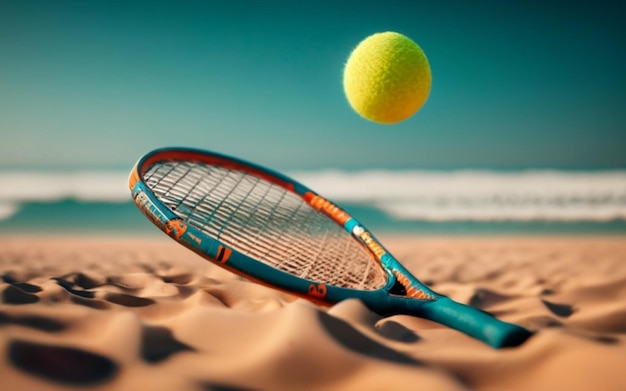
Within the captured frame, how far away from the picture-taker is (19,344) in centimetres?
135

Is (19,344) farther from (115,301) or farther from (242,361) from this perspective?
(115,301)

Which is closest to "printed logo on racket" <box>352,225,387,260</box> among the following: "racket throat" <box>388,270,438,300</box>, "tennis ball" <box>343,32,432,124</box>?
"racket throat" <box>388,270,438,300</box>

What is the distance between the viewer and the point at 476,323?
187 cm

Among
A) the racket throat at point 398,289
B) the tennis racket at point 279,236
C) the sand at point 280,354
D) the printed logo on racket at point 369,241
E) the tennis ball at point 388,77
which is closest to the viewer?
the sand at point 280,354

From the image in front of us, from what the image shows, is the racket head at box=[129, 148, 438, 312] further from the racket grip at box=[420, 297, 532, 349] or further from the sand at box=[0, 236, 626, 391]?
the sand at box=[0, 236, 626, 391]

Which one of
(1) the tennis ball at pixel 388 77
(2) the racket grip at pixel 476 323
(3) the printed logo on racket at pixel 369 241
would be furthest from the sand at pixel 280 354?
(1) the tennis ball at pixel 388 77

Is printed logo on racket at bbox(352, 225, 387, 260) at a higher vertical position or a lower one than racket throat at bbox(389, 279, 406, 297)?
higher

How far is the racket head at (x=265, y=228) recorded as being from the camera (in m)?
2.06

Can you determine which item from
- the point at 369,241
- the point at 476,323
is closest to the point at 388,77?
the point at 369,241

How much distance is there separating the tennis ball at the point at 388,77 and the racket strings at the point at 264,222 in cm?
119

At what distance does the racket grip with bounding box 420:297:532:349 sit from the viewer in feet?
5.41

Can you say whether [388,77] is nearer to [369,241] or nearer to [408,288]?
[369,241]

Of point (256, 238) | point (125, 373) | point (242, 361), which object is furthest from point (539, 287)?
point (125, 373)

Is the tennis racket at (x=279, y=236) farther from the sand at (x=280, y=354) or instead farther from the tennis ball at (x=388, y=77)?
the tennis ball at (x=388, y=77)
